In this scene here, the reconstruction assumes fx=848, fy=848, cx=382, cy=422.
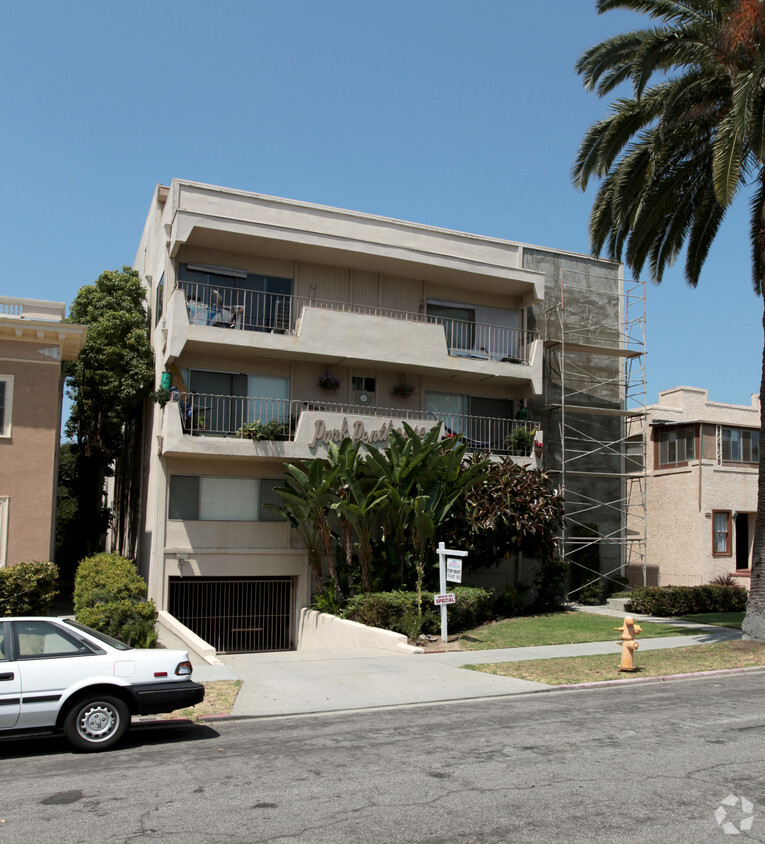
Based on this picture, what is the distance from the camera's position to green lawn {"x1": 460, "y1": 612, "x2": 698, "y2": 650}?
18000mm

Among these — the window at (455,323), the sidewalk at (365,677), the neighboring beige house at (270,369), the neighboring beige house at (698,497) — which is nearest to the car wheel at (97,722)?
the sidewalk at (365,677)

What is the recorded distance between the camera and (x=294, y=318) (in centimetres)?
2461

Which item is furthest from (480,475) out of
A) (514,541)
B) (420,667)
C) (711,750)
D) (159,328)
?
(711,750)

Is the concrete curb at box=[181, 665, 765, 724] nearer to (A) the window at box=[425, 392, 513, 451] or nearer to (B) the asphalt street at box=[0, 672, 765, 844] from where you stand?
(B) the asphalt street at box=[0, 672, 765, 844]

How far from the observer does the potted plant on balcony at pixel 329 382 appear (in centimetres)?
2439

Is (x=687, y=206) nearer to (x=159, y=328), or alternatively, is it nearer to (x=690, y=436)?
(x=690, y=436)

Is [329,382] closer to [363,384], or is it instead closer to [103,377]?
[363,384]

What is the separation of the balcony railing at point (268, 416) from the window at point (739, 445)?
25.3 ft

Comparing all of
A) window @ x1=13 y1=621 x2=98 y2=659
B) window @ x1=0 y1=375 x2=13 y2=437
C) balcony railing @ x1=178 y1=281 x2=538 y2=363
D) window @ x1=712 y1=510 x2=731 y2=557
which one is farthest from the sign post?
window @ x1=712 y1=510 x2=731 y2=557

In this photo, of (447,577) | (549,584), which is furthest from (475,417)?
(447,577)

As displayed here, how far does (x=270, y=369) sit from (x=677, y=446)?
1478 cm

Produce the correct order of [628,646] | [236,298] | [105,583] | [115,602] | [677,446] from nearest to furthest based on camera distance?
[628,646] < [115,602] < [105,583] < [236,298] < [677,446]

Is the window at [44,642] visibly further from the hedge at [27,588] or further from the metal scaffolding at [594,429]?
the metal scaffolding at [594,429]

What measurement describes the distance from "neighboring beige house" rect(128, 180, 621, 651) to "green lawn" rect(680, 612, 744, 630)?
725 cm
